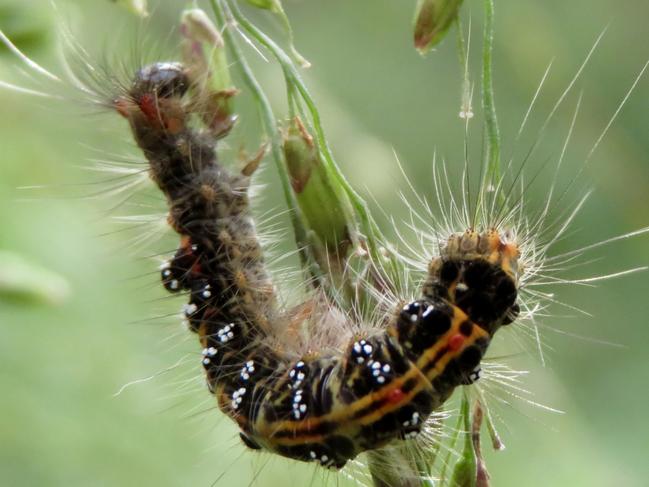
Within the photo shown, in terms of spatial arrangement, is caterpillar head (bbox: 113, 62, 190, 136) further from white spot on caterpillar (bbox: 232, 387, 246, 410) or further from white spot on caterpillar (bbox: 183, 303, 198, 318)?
white spot on caterpillar (bbox: 232, 387, 246, 410)

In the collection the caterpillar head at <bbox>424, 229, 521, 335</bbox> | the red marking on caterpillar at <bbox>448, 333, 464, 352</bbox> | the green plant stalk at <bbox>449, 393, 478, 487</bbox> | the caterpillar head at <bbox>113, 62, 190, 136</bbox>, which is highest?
the caterpillar head at <bbox>113, 62, 190, 136</bbox>

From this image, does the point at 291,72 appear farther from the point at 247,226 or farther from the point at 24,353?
the point at 24,353

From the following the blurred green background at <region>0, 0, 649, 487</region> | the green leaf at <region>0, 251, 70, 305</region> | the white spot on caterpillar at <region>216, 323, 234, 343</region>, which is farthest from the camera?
the blurred green background at <region>0, 0, 649, 487</region>

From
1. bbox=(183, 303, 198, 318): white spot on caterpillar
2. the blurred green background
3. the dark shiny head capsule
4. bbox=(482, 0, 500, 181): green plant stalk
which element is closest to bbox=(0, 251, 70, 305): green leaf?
the blurred green background

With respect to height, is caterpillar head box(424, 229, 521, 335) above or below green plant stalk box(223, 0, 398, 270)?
below

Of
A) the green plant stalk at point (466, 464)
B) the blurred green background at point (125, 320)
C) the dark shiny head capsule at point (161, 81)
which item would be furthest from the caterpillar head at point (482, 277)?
the dark shiny head capsule at point (161, 81)

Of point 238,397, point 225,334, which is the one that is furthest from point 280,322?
point 238,397

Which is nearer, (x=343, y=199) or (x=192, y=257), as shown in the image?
(x=343, y=199)

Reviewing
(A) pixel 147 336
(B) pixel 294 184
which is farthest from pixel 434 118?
(B) pixel 294 184
